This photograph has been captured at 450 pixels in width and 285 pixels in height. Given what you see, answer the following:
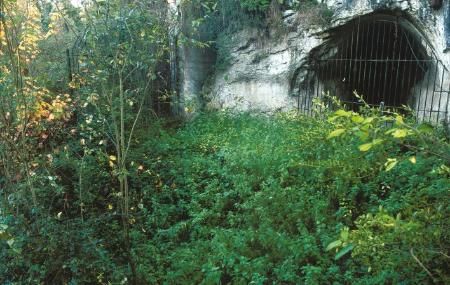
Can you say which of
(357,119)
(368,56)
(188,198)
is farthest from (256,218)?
(368,56)

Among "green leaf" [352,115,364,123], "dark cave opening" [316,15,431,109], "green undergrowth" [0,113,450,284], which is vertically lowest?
"green undergrowth" [0,113,450,284]

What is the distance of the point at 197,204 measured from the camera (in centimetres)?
512

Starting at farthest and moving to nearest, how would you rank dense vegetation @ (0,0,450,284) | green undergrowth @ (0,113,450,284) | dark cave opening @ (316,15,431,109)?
dark cave opening @ (316,15,431,109), dense vegetation @ (0,0,450,284), green undergrowth @ (0,113,450,284)

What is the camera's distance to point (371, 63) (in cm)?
844

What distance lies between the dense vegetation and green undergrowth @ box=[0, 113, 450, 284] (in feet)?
0.06

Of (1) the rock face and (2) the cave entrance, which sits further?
(2) the cave entrance

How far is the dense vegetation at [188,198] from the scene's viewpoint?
3.41 meters

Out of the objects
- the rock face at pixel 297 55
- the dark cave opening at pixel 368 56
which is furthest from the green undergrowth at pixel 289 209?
the dark cave opening at pixel 368 56

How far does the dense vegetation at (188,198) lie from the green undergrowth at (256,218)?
0.06ft

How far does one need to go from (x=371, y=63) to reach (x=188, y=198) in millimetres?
5346

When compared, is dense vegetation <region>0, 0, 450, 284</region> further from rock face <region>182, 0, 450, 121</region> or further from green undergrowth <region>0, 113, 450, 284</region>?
rock face <region>182, 0, 450, 121</region>

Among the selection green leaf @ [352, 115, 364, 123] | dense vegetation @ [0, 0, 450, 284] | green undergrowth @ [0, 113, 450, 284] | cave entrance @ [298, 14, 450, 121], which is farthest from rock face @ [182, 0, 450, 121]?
green leaf @ [352, 115, 364, 123]

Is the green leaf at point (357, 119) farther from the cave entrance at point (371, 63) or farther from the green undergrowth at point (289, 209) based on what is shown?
the cave entrance at point (371, 63)

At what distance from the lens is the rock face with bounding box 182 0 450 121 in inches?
258
